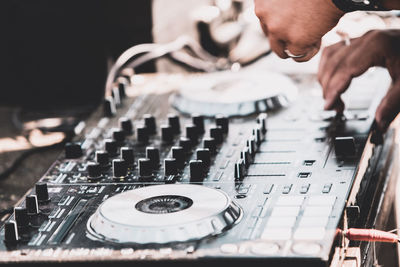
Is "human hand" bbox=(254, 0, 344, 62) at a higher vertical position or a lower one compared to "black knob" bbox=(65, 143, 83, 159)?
higher

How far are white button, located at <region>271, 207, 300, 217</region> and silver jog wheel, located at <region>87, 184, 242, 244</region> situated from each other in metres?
0.05

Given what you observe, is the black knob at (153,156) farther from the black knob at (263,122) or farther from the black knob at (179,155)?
the black knob at (263,122)

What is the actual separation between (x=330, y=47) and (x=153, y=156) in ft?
1.76

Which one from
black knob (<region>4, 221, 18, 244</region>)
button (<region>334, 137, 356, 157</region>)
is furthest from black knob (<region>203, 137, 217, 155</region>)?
black knob (<region>4, 221, 18, 244</region>)

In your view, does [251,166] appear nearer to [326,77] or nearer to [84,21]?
[326,77]

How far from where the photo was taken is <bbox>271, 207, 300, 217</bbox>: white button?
100 centimetres

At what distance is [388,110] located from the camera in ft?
4.59

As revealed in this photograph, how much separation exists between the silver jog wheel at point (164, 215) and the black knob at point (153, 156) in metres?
0.16

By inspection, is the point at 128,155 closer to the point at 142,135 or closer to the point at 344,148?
the point at 142,135

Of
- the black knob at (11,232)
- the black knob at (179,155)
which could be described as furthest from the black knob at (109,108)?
the black knob at (11,232)

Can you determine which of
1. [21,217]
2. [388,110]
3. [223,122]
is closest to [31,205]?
[21,217]

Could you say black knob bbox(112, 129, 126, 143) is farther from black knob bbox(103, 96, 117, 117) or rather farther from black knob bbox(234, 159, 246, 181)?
black knob bbox(234, 159, 246, 181)

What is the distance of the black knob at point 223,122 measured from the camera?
142 centimetres

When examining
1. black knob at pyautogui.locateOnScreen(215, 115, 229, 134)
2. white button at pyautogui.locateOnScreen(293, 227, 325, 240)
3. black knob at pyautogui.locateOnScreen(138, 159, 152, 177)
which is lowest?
black knob at pyautogui.locateOnScreen(215, 115, 229, 134)
